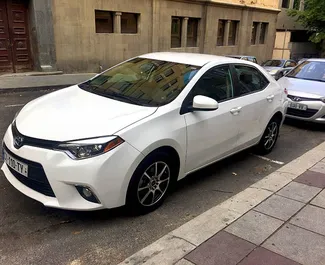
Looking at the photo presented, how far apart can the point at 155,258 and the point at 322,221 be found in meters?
1.74

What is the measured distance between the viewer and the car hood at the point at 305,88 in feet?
22.7

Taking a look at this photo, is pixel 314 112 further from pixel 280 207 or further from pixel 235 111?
pixel 280 207

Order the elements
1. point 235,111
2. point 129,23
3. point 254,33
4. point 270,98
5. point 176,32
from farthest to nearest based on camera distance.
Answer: point 254,33 < point 176,32 < point 129,23 < point 270,98 < point 235,111

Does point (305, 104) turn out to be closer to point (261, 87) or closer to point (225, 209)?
point (261, 87)

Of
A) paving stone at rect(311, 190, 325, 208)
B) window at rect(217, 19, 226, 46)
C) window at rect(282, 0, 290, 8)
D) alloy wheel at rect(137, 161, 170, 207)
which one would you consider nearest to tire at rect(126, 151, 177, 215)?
alloy wheel at rect(137, 161, 170, 207)

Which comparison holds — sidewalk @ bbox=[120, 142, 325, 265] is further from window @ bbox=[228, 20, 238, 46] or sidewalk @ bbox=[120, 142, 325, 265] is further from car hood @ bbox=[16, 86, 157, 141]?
window @ bbox=[228, 20, 238, 46]

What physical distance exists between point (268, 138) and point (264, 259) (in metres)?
2.91

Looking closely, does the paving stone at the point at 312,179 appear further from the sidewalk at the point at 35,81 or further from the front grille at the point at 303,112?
the sidewalk at the point at 35,81

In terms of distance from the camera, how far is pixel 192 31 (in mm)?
20906

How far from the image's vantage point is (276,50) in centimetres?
2828

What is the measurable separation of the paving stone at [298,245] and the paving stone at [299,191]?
0.68 metres

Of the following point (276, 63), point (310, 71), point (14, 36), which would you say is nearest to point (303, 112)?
point (310, 71)

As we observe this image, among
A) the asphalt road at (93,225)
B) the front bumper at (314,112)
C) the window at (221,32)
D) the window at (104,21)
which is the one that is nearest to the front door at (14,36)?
the window at (104,21)

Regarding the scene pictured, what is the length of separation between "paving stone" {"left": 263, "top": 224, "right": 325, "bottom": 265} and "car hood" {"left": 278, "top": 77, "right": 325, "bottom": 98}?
4.61 m
